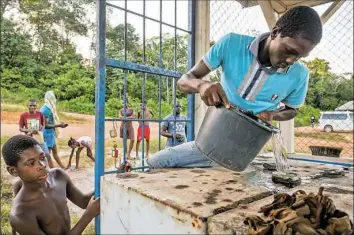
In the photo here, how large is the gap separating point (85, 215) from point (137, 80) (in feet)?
4.97

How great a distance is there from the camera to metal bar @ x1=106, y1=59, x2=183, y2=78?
78.3 inches

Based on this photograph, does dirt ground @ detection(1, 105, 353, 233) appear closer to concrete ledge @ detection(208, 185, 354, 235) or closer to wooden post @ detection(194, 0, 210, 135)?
wooden post @ detection(194, 0, 210, 135)

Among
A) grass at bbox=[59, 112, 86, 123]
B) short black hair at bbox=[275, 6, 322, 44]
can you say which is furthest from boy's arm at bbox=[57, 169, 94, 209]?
grass at bbox=[59, 112, 86, 123]

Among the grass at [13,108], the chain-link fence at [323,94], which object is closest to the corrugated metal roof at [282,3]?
the chain-link fence at [323,94]

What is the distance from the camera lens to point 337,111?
4.57 meters

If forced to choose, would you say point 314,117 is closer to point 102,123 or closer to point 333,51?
point 333,51

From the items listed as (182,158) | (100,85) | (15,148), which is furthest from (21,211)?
(182,158)

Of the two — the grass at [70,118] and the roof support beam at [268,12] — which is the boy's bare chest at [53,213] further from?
the grass at [70,118]

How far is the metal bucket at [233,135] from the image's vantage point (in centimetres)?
119

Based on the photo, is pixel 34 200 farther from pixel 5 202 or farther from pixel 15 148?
pixel 5 202

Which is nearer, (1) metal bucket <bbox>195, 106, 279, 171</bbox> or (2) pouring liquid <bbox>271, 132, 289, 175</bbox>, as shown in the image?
(1) metal bucket <bbox>195, 106, 279, 171</bbox>

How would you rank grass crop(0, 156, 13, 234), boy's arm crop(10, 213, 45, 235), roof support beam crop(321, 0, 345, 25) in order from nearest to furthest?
boy's arm crop(10, 213, 45, 235) → roof support beam crop(321, 0, 345, 25) → grass crop(0, 156, 13, 234)

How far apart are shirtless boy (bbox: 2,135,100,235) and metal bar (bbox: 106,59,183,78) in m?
0.77

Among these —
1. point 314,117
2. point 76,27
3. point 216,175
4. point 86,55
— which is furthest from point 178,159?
point 76,27
